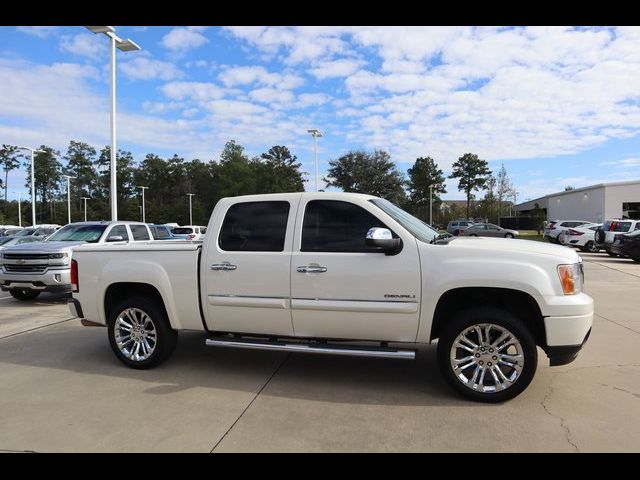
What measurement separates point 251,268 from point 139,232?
8.08m

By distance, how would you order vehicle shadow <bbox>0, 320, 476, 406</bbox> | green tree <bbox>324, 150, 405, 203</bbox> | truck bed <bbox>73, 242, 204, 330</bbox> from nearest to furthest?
vehicle shadow <bbox>0, 320, 476, 406</bbox>
truck bed <bbox>73, 242, 204, 330</bbox>
green tree <bbox>324, 150, 405, 203</bbox>

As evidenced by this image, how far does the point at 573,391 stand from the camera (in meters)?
4.79

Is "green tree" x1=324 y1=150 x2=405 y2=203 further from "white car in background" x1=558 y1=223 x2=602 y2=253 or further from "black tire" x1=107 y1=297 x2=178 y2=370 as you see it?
"black tire" x1=107 y1=297 x2=178 y2=370

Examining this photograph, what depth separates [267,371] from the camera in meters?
5.50

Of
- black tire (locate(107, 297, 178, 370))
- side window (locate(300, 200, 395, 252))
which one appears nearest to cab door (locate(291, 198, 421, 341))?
side window (locate(300, 200, 395, 252))

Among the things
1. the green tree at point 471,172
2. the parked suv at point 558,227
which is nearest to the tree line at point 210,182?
the green tree at point 471,172

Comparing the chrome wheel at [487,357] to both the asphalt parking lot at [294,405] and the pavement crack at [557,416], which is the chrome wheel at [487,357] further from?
the pavement crack at [557,416]

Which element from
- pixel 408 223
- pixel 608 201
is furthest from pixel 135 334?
pixel 608 201

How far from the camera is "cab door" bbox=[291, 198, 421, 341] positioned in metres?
4.63

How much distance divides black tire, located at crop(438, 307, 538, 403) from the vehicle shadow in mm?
201

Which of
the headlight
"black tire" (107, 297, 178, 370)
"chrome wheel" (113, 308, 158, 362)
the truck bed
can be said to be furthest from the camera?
"chrome wheel" (113, 308, 158, 362)

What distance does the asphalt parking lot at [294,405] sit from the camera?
12.3ft
